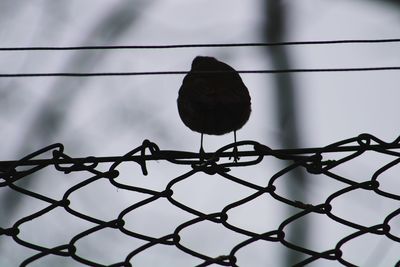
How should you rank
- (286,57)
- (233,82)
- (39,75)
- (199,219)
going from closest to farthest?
(199,219), (39,75), (233,82), (286,57)

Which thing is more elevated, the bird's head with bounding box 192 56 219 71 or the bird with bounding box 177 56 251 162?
the bird's head with bounding box 192 56 219 71

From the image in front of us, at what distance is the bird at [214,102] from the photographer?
5.72 metres

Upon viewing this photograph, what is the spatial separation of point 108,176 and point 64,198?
17cm

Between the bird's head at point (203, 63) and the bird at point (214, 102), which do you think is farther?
the bird's head at point (203, 63)

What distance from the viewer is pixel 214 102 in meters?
5.68

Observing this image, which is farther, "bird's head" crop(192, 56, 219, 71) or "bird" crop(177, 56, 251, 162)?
"bird's head" crop(192, 56, 219, 71)

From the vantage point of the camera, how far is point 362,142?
9.38 feet

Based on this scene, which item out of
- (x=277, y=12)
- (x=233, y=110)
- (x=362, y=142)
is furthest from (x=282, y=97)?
(x=362, y=142)

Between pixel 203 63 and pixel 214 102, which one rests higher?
pixel 203 63

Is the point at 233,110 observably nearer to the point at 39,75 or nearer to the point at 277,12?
the point at 277,12

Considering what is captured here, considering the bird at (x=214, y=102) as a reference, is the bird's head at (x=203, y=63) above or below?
above

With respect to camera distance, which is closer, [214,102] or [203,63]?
[214,102]

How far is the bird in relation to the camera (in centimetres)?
572

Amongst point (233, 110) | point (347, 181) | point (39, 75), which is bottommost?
point (347, 181)
